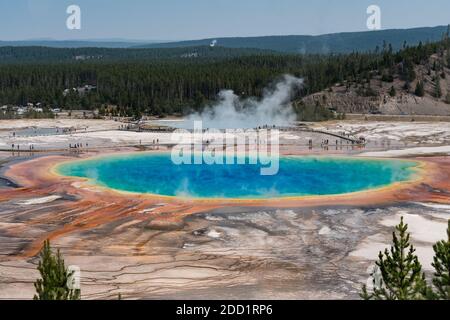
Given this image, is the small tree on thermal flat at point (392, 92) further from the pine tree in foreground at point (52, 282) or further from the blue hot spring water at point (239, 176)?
the pine tree in foreground at point (52, 282)

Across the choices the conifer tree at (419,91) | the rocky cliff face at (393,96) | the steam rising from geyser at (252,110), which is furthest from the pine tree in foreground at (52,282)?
the conifer tree at (419,91)

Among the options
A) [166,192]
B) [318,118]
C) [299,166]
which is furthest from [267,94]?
[166,192]

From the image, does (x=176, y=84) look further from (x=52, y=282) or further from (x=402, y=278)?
(x=52, y=282)

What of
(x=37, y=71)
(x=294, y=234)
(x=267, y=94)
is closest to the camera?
(x=294, y=234)

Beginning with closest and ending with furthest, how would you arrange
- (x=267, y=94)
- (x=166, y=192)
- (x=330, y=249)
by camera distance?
(x=330, y=249), (x=166, y=192), (x=267, y=94)

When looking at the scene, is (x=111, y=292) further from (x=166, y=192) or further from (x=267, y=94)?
(x=267, y=94)

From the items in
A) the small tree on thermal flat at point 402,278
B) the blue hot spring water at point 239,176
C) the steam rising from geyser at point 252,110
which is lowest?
the blue hot spring water at point 239,176

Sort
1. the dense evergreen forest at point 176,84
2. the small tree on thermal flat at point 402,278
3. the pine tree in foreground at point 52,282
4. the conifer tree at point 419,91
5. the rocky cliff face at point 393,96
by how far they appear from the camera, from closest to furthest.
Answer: the pine tree in foreground at point 52,282 → the small tree on thermal flat at point 402,278 → the rocky cliff face at point 393,96 → the conifer tree at point 419,91 → the dense evergreen forest at point 176,84

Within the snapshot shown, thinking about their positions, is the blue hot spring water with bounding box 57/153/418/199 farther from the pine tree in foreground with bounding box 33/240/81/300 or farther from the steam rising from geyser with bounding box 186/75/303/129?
the steam rising from geyser with bounding box 186/75/303/129
